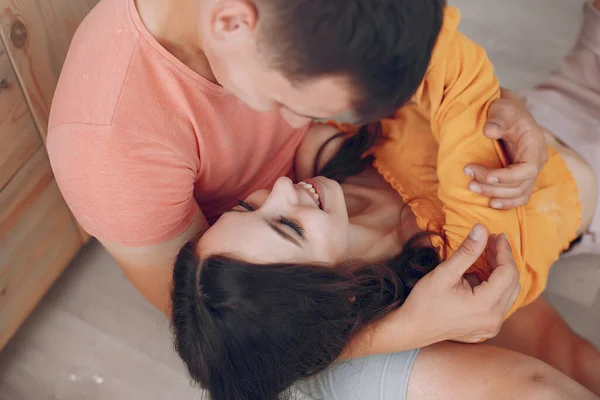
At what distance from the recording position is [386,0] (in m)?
0.53

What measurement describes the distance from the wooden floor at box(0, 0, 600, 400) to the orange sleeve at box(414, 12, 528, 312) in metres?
0.33

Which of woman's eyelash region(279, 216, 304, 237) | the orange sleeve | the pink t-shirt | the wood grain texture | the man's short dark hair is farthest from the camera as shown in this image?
the wood grain texture

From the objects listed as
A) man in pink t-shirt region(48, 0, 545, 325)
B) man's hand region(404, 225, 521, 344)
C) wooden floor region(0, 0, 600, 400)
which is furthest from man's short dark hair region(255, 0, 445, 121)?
wooden floor region(0, 0, 600, 400)

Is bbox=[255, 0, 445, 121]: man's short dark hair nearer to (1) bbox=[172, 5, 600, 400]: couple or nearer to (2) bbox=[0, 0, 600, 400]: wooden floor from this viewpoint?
(1) bbox=[172, 5, 600, 400]: couple

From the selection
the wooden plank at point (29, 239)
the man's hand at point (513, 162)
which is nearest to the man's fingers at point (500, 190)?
the man's hand at point (513, 162)

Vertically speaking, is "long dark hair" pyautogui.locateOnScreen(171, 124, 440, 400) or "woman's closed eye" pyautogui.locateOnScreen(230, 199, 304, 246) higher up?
"woman's closed eye" pyautogui.locateOnScreen(230, 199, 304, 246)

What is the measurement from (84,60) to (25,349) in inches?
29.5

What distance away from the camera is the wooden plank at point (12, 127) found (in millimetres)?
901

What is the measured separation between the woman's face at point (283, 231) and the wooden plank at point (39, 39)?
43 cm

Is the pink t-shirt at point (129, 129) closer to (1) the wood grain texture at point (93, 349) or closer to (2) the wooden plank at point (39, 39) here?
→ (2) the wooden plank at point (39, 39)

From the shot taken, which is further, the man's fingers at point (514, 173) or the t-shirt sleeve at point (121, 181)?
the man's fingers at point (514, 173)

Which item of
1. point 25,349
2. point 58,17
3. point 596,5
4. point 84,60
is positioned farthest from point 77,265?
point 596,5

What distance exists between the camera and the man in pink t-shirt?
22.2 inches

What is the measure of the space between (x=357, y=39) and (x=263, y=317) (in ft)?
1.37
